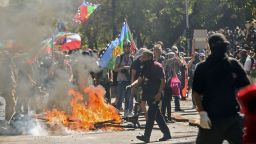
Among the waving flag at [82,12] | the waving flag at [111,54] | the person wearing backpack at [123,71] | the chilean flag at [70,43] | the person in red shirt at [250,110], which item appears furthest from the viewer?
the waving flag at [82,12]

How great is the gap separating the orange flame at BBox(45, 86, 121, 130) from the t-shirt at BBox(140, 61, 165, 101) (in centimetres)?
234

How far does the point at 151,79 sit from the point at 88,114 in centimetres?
298

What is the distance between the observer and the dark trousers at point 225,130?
7031mm

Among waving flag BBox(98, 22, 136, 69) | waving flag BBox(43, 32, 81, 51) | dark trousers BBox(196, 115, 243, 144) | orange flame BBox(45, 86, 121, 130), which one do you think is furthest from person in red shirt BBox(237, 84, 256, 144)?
waving flag BBox(43, 32, 81, 51)

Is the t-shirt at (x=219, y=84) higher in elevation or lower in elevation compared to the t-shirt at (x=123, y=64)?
lower

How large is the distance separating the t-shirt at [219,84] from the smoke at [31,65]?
21.6 ft

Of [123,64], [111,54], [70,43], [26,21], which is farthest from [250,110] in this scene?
[70,43]

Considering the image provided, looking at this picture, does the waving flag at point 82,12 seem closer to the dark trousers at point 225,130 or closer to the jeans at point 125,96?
the jeans at point 125,96

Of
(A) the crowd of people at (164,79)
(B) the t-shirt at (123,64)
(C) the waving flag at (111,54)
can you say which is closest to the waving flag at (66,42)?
(A) the crowd of people at (164,79)

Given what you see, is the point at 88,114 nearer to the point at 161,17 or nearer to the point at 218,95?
the point at 218,95

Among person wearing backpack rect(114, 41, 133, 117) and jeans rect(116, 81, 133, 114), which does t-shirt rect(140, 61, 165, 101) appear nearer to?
jeans rect(116, 81, 133, 114)

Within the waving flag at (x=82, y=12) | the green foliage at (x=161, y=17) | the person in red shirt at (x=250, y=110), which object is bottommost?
the person in red shirt at (x=250, y=110)

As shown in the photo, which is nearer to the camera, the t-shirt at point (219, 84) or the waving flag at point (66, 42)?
the t-shirt at point (219, 84)

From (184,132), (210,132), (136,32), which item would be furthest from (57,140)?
(136,32)
